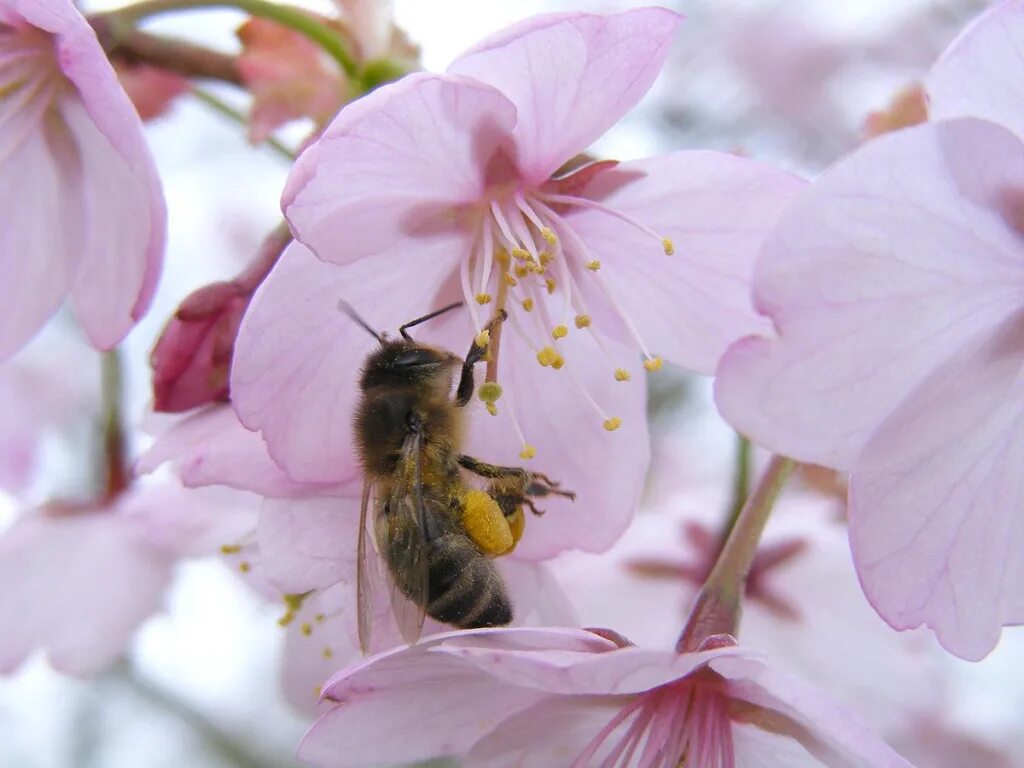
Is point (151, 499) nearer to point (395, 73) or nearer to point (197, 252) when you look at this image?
point (395, 73)

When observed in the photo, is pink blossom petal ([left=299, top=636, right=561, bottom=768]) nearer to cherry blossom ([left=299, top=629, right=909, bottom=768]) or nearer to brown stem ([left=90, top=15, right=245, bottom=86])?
cherry blossom ([left=299, top=629, right=909, bottom=768])

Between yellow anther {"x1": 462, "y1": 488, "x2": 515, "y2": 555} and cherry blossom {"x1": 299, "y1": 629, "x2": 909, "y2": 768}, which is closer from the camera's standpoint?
cherry blossom {"x1": 299, "y1": 629, "x2": 909, "y2": 768}

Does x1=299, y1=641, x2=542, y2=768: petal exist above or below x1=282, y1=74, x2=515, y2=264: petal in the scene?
below

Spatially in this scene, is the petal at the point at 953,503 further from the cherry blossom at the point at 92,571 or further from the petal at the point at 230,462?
the cherry blossom at the point at 92,571

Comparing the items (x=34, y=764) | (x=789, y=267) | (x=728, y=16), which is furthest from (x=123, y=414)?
(x=728, y=16)

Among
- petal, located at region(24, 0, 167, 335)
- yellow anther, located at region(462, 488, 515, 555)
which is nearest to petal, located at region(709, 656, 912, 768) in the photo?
yellow anther, located at region(462, 488, 515, 555)

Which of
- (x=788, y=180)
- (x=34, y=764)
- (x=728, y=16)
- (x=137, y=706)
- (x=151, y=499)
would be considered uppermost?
(x=728, y=16)

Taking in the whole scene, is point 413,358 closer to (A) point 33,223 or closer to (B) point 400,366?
(B) point 400,366

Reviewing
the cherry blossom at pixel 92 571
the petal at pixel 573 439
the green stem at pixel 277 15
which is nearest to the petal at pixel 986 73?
the petal at pixel 573 439

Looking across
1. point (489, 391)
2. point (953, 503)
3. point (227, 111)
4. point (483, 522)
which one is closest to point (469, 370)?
point (489, 391)
